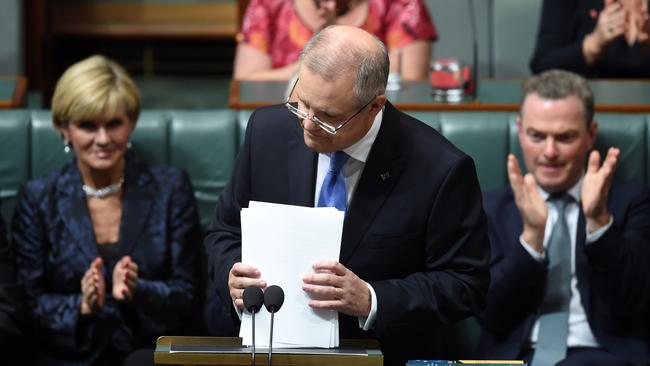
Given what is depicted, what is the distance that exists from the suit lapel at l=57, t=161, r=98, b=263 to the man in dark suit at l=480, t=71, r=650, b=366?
1.08 metres

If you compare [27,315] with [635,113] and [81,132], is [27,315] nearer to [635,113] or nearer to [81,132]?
[81,132]

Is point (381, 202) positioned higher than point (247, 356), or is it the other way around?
point (381, 202)

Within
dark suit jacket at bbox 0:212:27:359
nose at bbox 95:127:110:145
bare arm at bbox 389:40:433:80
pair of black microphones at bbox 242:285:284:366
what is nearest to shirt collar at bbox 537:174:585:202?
bare arm at bbox 389:40:433:80

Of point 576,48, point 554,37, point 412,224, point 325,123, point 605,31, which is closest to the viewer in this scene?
point 325,123

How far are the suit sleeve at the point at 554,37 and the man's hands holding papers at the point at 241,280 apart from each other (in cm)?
214

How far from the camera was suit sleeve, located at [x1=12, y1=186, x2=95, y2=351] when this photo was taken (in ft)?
10.3

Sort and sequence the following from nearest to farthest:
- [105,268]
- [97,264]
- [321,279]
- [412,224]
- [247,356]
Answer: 1. [247,356]
2. [321,279]
3. [412,224]
4. [97,264]
5. [105,268]

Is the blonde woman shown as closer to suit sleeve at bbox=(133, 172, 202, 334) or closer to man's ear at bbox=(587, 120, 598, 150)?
suit sleeve at bbox=(133, 172, 202, 334)

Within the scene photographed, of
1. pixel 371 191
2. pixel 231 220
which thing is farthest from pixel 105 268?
pixel 371 191

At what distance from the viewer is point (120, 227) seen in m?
3.21

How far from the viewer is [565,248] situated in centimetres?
312

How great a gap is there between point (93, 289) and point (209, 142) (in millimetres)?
662

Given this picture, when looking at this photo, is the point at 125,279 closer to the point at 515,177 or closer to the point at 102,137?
the point at 102,137

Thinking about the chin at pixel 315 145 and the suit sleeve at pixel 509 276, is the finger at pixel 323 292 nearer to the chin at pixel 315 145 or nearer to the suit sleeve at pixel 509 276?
the chin at pixel 315 145
